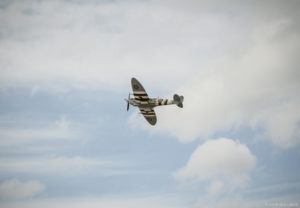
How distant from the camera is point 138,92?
69812 mm

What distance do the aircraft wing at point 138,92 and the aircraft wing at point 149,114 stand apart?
12.4 feet

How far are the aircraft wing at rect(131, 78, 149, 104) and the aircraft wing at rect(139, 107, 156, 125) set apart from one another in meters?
3.77

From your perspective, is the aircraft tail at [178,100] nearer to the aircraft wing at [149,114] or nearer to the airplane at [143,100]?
the airplane at [143,100]

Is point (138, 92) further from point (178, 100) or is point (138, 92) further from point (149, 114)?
point (178, 100)

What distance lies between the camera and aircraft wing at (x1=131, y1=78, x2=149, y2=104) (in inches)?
2719

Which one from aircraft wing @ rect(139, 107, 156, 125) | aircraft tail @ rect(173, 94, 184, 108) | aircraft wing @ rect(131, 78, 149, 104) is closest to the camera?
aircraft wing @ rect(131, 78, 149, 104)

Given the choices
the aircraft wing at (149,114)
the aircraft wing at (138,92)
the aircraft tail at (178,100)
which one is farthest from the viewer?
the aircraft wing at (149,114)

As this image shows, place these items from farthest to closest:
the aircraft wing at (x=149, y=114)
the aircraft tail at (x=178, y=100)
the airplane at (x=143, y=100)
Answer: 1. the aircraft wing at (x=149, y=114)
2. the aircraft tail at (x=178, y=100)
3. the airplane at (x=143, y=100)

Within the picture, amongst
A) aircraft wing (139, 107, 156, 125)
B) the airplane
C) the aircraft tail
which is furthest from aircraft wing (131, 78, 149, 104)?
the aircraft tail

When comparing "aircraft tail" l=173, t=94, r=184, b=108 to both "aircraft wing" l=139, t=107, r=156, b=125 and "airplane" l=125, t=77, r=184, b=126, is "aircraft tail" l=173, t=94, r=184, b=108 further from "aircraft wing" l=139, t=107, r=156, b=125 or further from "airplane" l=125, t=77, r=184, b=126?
"aircraft wing" l=139, t=107, r=156, b=125

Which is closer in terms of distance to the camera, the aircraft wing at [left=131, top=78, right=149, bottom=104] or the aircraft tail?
the aircraft wing at [left=131, top=78, right=149, bottom=104]

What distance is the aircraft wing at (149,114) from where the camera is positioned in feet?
246

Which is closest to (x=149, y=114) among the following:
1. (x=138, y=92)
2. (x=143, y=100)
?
(x=143, y=100)

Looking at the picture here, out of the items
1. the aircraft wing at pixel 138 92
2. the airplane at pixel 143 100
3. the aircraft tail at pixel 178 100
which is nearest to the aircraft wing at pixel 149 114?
the airplane at pixel 143 100
